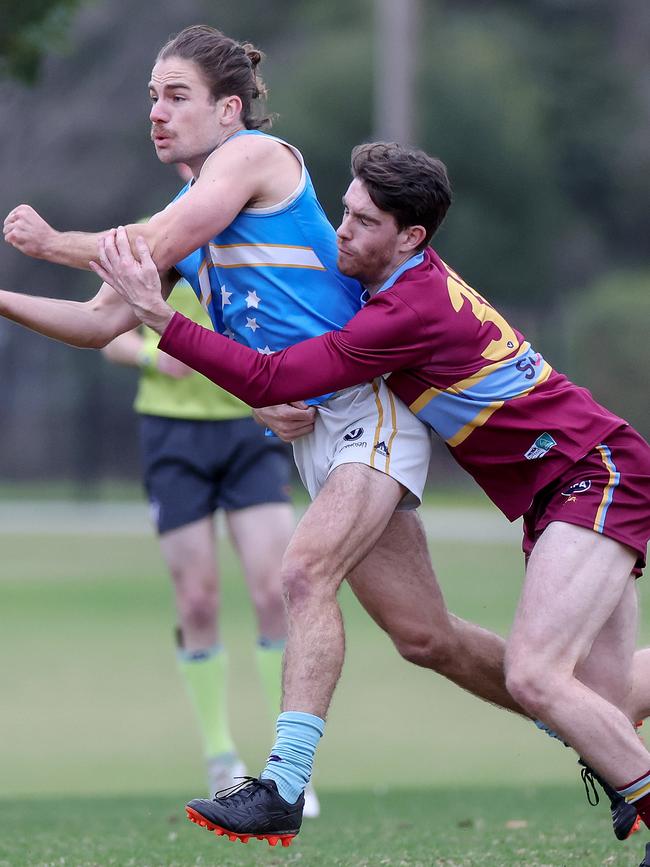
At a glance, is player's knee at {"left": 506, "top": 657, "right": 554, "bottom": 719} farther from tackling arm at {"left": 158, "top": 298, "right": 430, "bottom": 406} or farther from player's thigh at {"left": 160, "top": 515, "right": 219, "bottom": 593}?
player's thigh at {"left": 160, "top": 515, "right": 219, "bottom": 593}

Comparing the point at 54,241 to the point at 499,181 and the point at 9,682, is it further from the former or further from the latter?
the point at 499,181

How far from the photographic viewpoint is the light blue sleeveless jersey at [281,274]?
5.35 m

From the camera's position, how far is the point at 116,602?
50.6 ft

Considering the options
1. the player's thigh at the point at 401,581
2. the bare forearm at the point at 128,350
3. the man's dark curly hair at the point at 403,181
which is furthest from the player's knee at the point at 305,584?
the bare forearm at the point at 128,350

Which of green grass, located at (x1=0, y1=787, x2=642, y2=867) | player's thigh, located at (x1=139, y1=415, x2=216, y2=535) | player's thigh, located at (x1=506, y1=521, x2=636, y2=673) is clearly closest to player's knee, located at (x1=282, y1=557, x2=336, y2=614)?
player's thigh, located at (x1=506, y1=521, x2=636, y2=673)

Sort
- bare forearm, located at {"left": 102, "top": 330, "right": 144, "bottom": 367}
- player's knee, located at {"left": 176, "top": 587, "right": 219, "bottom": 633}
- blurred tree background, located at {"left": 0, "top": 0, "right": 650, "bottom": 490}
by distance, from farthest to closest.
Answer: blurred tree background, located at {"left": 0, "top": 0, "right": 650, "bottom": 490}
bare forearm, located at {"left": 102, "top": 330, "right": 144, "bottom": 367}
player's knee, located at {"left": 176, "top": 587, "right": 219, "bottom": 633}

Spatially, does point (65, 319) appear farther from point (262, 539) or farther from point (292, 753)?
point (262, 539)

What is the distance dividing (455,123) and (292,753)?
32.7 meters

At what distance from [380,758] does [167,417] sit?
242 cm

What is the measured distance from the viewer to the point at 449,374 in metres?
5.23

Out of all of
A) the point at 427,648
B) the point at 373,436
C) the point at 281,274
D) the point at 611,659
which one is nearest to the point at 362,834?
the point at 427,648

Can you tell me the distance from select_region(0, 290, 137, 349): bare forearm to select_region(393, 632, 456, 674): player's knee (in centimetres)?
147

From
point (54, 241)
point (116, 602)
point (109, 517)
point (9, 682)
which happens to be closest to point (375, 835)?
point (54, 241)

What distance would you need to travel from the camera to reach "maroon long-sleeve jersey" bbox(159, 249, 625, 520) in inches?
200
